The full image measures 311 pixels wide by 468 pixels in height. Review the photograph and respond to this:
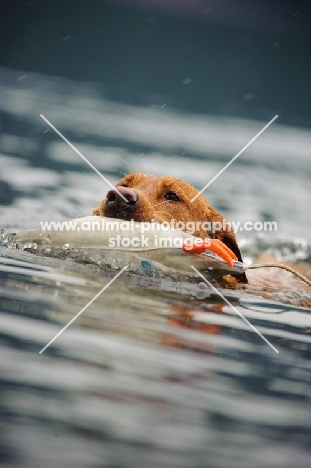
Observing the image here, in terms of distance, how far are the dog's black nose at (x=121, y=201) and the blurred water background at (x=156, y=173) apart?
416mm

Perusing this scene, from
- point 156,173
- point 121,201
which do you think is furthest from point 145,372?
point 156,173

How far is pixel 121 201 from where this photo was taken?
17.0ft

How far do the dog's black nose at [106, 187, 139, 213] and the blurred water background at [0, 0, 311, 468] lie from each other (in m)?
0.42

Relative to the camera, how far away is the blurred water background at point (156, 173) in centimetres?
234

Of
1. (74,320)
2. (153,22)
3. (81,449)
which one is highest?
(153,22)

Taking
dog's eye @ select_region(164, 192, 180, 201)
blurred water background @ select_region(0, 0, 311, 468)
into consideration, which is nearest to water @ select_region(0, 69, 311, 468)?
blurred water background @ select_region(0, 0, 311, 468)

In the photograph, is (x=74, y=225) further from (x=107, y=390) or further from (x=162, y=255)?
(x=107, y=390)

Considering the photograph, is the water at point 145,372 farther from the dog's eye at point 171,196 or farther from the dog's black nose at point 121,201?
the dog's eye at point 171,196

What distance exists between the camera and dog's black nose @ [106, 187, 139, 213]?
5129 mm

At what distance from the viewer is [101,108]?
51.1 ft

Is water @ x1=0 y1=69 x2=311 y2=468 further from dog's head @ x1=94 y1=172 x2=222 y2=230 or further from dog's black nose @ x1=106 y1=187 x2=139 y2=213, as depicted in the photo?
dog's head @ x1=94 y1=172 x2=222 y2=230

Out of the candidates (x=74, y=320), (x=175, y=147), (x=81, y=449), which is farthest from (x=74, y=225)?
(x=175, y=147)

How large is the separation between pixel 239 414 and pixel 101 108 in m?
13.4

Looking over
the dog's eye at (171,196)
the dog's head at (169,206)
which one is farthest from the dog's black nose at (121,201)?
the dog's eye at (171,196)
